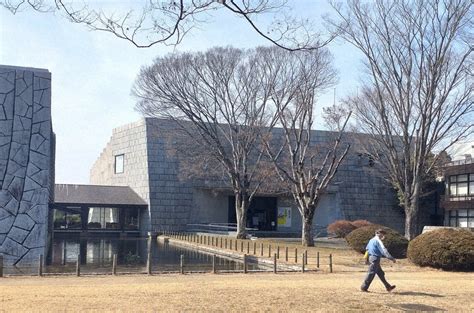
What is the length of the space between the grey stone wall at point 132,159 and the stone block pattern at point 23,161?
28.0 m

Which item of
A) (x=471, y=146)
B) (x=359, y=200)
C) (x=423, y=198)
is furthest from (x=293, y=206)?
(x=471, y=146)

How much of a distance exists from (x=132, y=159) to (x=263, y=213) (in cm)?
1431

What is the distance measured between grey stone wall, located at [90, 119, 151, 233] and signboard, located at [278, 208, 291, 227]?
45.5 ft

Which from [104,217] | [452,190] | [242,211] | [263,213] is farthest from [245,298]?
[263,213]

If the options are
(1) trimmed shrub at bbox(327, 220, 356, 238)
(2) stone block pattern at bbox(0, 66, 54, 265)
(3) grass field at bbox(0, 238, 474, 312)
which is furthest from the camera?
(1) trimmed shrub at bbox(327, 220, 356, 238)

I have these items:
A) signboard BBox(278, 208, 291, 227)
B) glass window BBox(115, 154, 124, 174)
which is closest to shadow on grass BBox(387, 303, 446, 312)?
signboard BBox(278, 208, 291, 227)

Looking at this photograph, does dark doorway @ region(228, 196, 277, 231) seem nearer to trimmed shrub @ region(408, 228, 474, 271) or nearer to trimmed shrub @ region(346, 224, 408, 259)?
trimmed shrub @ region(346, 224, 408, 259)

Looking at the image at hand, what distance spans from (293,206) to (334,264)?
37380mm

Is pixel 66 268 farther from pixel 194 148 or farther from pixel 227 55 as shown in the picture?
pixel 194 148

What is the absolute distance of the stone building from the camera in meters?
56.0

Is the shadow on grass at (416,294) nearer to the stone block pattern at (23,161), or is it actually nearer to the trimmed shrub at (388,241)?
the trimmed shrub at (388,241)

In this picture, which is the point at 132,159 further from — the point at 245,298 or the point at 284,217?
the point at 245,298

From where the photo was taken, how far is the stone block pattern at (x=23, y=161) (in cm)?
2692

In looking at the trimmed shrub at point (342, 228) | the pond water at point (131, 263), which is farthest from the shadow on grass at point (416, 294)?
the trimmed shrub at point (342, 228)
